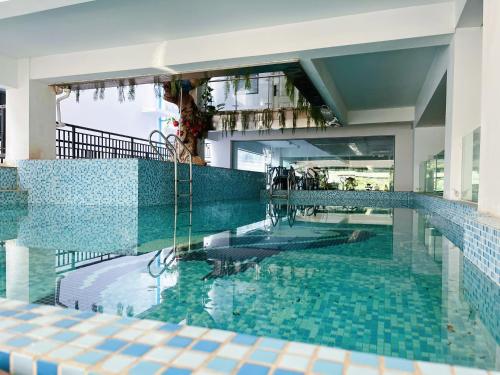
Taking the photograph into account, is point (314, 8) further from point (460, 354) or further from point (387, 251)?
point (460, 354)

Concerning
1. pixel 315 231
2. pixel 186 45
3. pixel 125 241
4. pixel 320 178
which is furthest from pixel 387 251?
pixel 320 178

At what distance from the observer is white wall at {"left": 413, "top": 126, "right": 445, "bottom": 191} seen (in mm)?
9891

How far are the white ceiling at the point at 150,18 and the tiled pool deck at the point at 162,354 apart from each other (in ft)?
14.0

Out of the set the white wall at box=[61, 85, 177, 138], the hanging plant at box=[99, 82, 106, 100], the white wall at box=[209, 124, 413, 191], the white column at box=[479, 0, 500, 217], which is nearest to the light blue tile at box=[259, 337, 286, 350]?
the white column at box=[479, 0, 500, 217]

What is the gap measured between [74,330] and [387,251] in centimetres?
214

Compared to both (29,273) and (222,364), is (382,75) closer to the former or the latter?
(29,273)

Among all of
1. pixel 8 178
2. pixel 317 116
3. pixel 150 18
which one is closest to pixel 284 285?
pixel 150 18

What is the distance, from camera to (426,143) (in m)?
10.1

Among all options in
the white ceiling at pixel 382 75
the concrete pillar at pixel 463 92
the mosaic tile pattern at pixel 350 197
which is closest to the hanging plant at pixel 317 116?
the white ceiling at pixel 382 75

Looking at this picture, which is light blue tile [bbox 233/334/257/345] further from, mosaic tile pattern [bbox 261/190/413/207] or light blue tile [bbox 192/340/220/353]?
mosaic tile pattern [bbox 261/190/413/207]

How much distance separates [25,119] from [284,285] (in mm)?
6887

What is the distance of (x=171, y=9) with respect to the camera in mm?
4609

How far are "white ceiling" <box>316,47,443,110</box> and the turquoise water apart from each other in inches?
171

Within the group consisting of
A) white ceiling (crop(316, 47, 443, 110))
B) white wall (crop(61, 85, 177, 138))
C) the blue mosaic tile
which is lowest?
the blue mosaic tile
